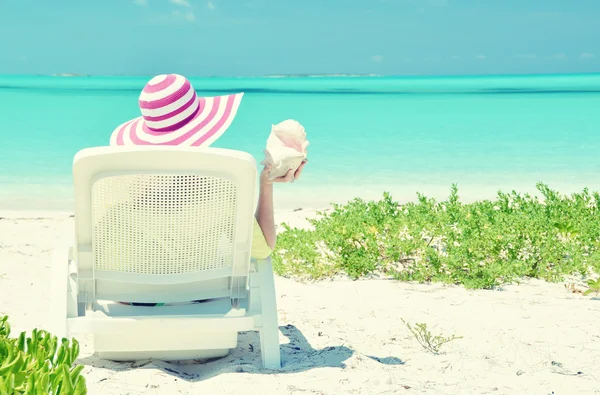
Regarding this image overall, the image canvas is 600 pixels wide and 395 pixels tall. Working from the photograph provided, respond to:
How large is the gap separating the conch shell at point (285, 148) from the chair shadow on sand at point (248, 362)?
0.87 metres

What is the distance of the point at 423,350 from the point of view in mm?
3586

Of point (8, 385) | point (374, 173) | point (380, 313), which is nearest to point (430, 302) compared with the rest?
point (380, 313)

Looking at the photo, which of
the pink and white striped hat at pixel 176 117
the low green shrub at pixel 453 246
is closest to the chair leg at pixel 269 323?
the pink and white striped hat at pixel 176 117

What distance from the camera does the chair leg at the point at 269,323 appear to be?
3246 millimetres

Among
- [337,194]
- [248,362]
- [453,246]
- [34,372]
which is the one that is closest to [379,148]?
[337,194]

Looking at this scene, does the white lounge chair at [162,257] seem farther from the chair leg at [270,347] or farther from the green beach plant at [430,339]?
the green beach plant at [430,339]

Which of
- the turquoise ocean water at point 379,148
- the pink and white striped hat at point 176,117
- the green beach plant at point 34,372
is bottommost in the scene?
the green beach plant at point 34,372

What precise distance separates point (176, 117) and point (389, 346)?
5.00ft

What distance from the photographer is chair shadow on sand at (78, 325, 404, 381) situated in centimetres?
332

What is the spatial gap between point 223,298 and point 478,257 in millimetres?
2266

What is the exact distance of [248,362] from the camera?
3.49m

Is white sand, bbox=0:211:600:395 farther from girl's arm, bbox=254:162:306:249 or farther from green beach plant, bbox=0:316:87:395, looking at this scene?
green beach plant, bbox=0:316:87:395

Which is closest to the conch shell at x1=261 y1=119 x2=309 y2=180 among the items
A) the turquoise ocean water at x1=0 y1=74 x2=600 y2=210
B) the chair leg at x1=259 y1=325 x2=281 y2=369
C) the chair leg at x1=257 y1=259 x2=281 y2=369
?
the chair leg at x1=257 y1=259 x2=281 y2=369

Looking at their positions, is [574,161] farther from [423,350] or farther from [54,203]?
[423,350]
